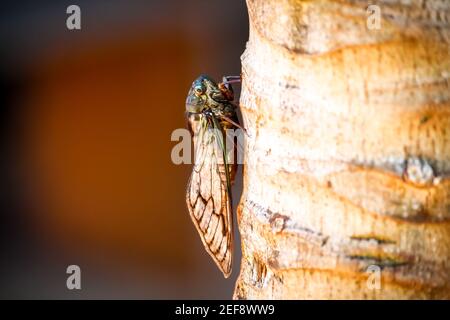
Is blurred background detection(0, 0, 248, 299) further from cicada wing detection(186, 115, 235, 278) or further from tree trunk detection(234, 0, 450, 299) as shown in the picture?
tree trunk detection(234, 0, 450, 299)

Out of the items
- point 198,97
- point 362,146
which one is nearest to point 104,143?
point 198,97

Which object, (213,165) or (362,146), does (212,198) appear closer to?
(213,165)

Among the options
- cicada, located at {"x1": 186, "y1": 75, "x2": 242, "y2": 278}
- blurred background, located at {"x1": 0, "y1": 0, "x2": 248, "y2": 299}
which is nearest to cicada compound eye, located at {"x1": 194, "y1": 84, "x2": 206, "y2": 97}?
cicada, located at {"x1": 186, "y1": 75, "x2": 242, "y2": 278}

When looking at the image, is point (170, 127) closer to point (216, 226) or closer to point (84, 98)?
point (84, 98)

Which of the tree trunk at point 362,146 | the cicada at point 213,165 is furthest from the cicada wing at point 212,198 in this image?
the tree trunk at point 362,146

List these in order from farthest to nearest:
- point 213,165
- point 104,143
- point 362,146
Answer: point 104,143, point 213,165, point 362,146

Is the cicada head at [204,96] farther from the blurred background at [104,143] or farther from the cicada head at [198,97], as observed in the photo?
the blurred background at [104,143]

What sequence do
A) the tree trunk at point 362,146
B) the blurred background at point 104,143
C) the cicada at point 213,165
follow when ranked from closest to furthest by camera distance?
1. the tree trunk at point 362,146
2. the cicada at point 213,165
3. the blurred background at point 104,143
